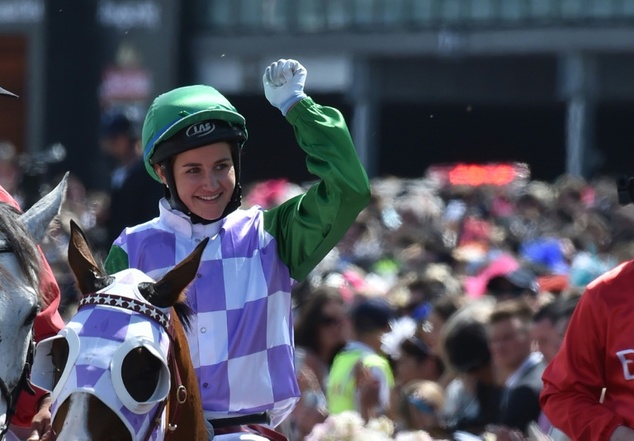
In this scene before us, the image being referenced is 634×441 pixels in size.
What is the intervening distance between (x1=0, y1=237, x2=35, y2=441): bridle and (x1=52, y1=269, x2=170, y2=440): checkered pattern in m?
0.34

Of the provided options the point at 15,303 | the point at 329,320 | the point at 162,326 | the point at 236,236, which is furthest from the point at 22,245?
the point at 329,320

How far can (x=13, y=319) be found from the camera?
344 centimetres

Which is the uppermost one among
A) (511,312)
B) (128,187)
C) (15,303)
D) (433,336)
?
(15,303)

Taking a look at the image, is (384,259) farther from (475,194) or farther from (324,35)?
(324,35)

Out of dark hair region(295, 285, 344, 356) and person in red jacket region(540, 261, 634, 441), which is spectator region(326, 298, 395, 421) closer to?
dark hair region(295, 285, 344, 356)

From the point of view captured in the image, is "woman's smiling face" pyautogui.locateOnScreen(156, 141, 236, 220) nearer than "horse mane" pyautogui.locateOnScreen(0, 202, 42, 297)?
No

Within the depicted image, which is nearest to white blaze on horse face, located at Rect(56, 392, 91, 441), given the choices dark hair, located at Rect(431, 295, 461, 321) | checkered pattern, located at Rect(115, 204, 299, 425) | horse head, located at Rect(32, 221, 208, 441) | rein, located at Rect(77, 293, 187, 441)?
horse head, located at Rect(32, 221, 208, 441)

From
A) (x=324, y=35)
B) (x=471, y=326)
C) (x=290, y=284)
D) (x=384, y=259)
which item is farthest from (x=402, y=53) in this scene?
(x=290, y=284)

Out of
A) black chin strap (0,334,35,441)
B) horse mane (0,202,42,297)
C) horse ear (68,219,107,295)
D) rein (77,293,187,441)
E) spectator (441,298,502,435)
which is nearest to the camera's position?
rein (77,293,187,441)

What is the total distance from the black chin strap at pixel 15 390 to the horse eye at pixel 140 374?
45 centimetres

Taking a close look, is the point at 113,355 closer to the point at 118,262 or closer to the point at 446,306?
the point at 118,262

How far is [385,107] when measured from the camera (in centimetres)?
3175

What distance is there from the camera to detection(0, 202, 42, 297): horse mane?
3520mm

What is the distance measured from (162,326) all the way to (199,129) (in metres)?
0.81
